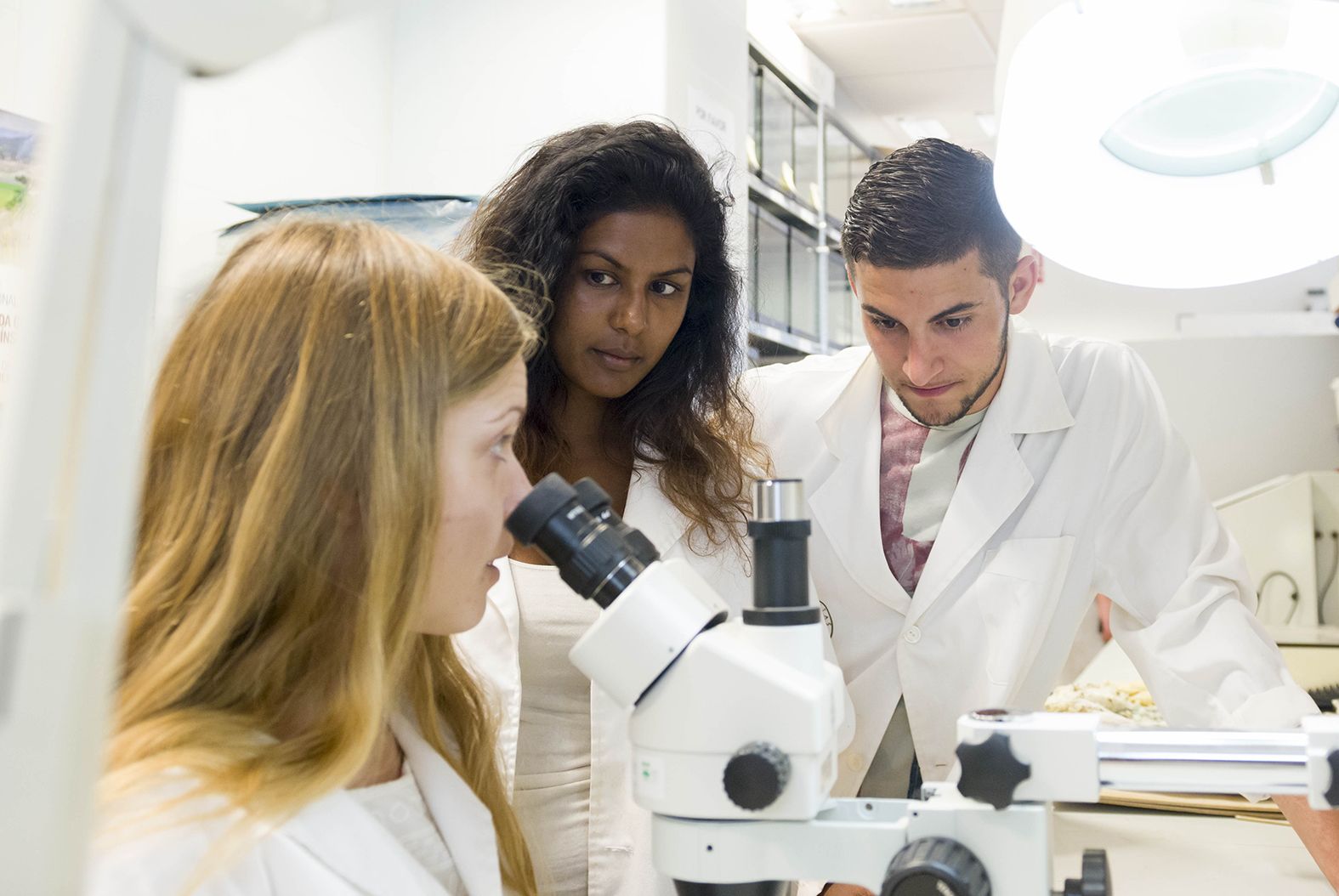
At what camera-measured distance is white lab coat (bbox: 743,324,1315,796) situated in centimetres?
144

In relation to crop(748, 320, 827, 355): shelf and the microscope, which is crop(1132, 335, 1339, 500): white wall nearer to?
crop(748, 320, 827, 355): shelf

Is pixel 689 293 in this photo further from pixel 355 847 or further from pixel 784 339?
pixel 784 339

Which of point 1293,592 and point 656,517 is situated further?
point 1293,592

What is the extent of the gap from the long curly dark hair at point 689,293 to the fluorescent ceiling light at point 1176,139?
681 mm

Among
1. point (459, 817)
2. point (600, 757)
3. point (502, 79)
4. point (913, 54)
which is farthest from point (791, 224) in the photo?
point (459, 817)

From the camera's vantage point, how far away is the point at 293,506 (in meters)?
0.76

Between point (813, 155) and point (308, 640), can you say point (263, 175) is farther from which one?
point (813, 155)

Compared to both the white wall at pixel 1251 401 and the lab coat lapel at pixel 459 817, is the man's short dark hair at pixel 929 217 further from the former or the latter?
the white wall at pixel 1251 401

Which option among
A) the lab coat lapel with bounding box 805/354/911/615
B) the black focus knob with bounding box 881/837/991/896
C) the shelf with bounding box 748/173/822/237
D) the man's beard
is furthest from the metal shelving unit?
the black focus knob with bounding box 881/837/991/896

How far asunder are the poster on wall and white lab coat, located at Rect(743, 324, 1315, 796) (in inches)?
39.7

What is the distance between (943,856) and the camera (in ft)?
2.03

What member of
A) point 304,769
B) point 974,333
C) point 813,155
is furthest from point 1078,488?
point 813,155

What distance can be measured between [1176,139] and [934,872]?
0.46 metres

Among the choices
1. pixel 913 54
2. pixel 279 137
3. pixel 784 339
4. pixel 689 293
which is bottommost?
pixel 689 293
